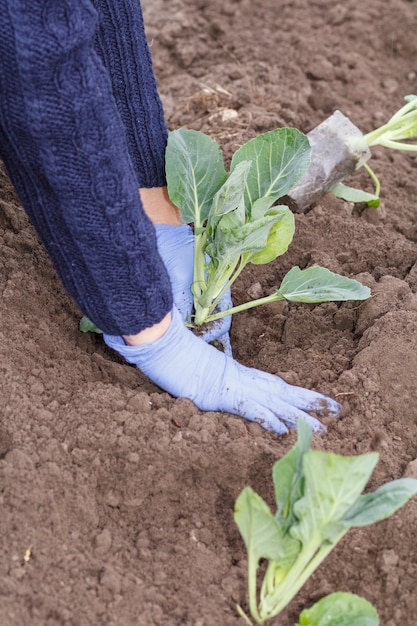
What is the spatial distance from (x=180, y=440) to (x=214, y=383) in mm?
Result: 201

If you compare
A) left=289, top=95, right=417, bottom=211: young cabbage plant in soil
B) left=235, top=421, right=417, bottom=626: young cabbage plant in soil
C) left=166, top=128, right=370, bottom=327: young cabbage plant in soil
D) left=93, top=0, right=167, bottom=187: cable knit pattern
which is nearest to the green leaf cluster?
left=289, top=95, right=417, bottom=211: young cabbage plant in soil

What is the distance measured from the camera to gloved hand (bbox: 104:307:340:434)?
5.59ft

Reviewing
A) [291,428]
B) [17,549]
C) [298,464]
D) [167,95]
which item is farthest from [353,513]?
[167,95]

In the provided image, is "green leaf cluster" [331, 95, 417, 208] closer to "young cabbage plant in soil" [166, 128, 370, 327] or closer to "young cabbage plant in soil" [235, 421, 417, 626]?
"young cabbage plant in soil" [166, 128, 370, 327]

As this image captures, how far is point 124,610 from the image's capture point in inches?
53.0

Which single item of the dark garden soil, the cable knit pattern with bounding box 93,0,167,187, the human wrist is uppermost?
the cable knit pattern with bounding box 93,0,167,187

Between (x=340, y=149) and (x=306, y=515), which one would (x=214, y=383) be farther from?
(x=340, y=149)

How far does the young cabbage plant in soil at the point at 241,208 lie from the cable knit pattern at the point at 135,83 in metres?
0.14

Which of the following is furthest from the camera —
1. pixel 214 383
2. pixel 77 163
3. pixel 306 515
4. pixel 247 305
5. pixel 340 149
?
pixel 340 149

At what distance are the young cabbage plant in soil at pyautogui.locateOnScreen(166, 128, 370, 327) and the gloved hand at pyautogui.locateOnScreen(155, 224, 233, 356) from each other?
5 centimetres

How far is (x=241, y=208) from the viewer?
5.80 feet

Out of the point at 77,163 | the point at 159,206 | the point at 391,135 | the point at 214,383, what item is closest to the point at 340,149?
the point at 391,135

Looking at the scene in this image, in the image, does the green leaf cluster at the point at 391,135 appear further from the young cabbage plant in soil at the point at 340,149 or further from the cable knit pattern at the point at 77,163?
the cable knit pattern at the point at 77,163

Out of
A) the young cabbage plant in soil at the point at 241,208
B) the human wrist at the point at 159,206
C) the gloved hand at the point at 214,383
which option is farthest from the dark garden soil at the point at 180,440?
the human wrist at the point at 159,206
